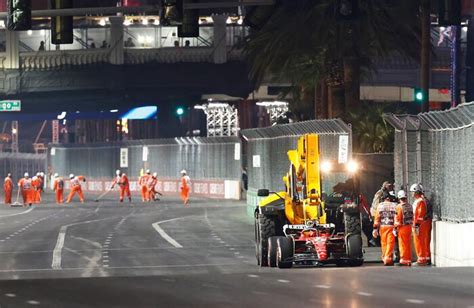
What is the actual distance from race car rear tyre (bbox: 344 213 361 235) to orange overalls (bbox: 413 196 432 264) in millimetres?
1404

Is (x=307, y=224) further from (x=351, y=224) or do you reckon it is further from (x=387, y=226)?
(x=387, y=226)

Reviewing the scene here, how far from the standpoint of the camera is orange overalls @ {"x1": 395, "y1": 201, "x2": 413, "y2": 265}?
1007 inches

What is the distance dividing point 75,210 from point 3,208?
500cm

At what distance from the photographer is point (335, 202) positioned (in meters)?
25.1

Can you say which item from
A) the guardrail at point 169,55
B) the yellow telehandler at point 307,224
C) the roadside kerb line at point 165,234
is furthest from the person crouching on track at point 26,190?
the yellow telehandler at point 307,224

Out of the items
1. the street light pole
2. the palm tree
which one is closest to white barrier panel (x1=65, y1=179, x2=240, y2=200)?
the palm tree

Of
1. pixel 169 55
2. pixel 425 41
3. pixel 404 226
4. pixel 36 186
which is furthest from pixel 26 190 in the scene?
pixel 404 226

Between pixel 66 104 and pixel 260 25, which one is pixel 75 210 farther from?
pixel 260 25

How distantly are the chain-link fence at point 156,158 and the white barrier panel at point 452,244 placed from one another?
130 feet

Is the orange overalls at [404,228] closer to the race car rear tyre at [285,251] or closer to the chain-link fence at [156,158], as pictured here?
the race car rear tyre at [285,251]

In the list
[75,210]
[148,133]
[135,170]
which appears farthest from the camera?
[148,133]

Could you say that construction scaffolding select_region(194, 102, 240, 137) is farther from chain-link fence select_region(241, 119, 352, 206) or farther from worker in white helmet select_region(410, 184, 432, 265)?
worker in white helmet select_region(410, 184, 432, 265)

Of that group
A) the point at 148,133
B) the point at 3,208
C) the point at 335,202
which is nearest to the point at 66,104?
the point at 3,208

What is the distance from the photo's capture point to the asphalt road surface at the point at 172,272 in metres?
16.3
